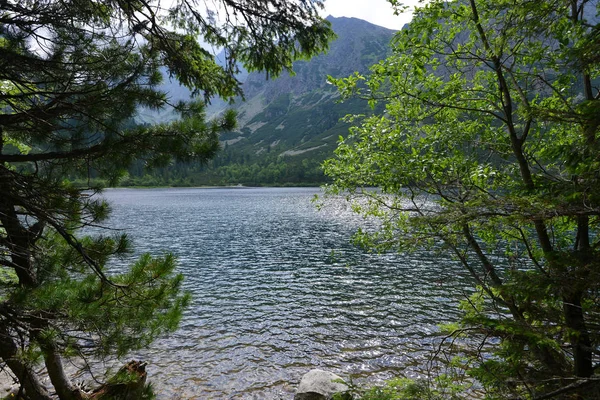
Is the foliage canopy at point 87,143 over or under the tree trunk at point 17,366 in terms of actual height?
over

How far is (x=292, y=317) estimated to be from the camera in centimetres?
1819

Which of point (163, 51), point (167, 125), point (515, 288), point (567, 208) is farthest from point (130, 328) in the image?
point (567, 208)

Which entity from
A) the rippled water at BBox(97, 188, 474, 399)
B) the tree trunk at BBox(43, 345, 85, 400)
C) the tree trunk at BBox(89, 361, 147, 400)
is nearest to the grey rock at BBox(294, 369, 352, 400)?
the rippled water at BBox(97, 188, 474, 399)

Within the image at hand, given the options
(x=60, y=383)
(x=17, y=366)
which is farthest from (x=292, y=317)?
(x=17, y=366)

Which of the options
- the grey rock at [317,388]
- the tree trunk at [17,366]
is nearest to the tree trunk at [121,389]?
the tree trunk at [17,366]

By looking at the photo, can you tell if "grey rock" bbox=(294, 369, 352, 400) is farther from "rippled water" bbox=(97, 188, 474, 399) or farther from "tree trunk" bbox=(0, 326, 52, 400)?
"tree trunk" bbox=(0, 326, 52, 400)

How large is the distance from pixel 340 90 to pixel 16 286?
762 centimetres

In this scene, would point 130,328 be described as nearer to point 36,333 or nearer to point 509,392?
point 36,333

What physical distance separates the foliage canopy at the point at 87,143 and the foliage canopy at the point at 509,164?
2.79 metres

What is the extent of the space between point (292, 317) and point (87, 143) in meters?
14.8

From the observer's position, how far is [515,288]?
4402 mm

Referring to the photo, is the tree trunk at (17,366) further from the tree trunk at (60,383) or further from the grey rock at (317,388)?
the grey rock at (317,388)

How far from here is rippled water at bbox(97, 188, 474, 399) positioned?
12461mm

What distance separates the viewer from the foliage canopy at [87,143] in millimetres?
4648
